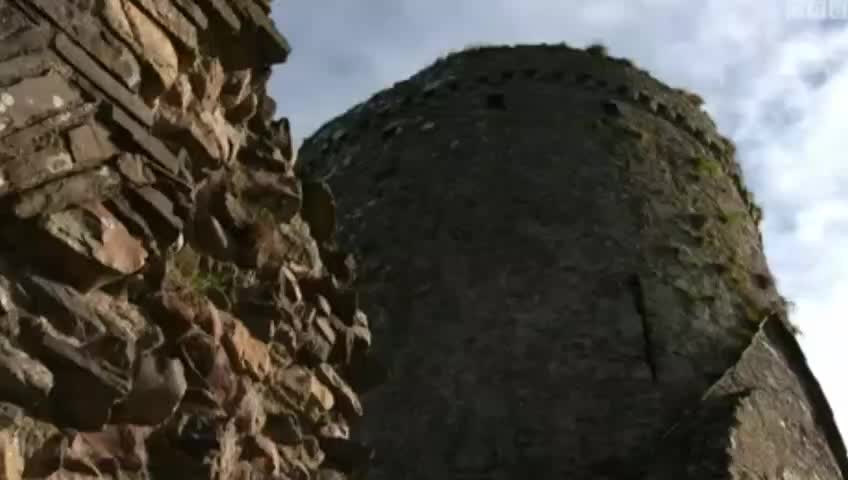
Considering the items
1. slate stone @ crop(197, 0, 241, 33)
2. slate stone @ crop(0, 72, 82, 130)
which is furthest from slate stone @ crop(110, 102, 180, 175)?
slate stone @ crop(197, 0, 241, 33)

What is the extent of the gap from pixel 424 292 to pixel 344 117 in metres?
2.85

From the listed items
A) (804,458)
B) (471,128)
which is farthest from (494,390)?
(471,128)

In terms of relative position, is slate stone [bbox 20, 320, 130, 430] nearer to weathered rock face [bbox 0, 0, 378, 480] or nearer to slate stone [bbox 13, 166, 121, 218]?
weathered rock face [bbox 0, 0, 378, 480]

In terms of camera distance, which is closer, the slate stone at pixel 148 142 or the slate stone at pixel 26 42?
the slate stone at pixel 26 42

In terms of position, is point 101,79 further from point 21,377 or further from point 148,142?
point 21,377

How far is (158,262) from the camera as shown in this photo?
2.75m

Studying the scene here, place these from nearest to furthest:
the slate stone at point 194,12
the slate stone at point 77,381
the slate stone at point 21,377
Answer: the slate stone at point 21,377 < the slate stone at point 77,381 < the slate stone at point 194,12

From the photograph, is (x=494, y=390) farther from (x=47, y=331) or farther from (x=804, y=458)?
(x=47, y=331)

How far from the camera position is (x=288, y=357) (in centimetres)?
337

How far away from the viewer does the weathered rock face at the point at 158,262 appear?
238 cm

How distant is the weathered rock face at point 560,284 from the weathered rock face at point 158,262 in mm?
5278

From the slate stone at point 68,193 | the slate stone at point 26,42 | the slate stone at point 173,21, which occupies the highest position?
the slate stone at point 173,21

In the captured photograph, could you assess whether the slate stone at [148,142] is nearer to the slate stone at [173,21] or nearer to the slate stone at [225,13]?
the slate stone at [173,21]

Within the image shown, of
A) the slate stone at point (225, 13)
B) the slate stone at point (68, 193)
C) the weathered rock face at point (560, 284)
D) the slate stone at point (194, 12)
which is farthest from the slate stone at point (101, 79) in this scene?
the weathered rock face at point (560, 284)
